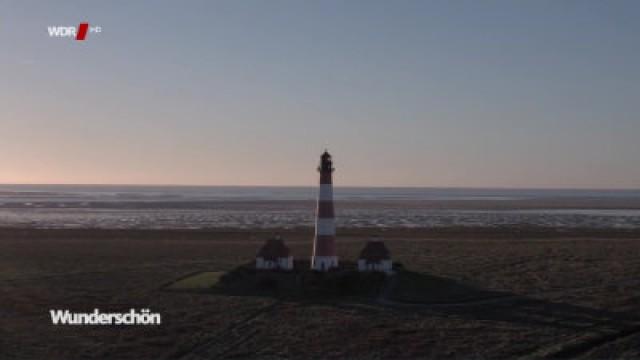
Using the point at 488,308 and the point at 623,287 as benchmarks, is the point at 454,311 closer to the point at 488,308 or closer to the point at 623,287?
the point at 488,308

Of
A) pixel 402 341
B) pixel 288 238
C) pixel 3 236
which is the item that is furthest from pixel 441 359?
pixel 3 236

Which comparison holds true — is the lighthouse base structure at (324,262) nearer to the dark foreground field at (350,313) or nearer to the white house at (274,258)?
the white house at (274,258)

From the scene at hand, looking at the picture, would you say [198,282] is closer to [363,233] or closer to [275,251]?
[275,251]

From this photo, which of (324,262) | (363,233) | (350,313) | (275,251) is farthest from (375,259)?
(363,233)

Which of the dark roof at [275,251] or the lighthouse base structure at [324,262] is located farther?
the dark roof at [275,251]

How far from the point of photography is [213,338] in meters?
18.6

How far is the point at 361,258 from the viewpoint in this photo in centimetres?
2555

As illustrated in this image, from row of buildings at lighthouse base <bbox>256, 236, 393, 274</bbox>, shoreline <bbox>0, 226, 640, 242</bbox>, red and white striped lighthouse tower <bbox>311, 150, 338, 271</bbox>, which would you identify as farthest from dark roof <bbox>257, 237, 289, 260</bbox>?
shoreline <bbox>0, 226, 640, 242</bbox>

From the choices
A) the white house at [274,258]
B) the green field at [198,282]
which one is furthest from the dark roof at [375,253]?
the green field at [198,282]

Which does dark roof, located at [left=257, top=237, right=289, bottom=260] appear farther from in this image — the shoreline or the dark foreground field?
the shoreline

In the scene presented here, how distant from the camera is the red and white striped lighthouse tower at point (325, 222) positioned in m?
24.6

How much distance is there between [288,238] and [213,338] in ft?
91.8

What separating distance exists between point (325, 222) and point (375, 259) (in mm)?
2051

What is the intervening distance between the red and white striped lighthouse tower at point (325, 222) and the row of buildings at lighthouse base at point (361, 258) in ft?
3.07
